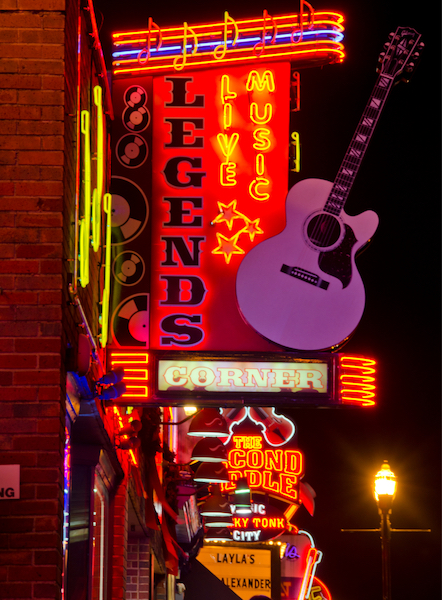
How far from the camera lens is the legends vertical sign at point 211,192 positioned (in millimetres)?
9375

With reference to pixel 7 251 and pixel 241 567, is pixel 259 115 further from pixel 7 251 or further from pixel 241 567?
pixel 241 567

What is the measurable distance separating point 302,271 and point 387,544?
6.51 m

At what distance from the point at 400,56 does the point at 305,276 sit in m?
3.21

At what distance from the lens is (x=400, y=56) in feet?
35.1

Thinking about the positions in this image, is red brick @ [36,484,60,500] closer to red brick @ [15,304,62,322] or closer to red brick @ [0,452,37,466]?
red brick @ [0,452,37,466]

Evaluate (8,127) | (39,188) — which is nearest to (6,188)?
(39,188)

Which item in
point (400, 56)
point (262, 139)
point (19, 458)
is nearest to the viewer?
point (19, 458)

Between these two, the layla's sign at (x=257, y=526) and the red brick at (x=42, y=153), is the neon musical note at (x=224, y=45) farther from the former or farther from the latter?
the layla's sign at (x=257, y=526)

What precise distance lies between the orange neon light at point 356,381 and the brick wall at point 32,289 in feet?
13.6

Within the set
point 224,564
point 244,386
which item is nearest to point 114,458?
point 244,386

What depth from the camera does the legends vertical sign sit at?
9375 mm

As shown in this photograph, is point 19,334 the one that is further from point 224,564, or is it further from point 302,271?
point 224,564

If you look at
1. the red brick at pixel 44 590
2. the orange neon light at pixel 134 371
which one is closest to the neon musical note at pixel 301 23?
the orange neon light at pixel 134 371

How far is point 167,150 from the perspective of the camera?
9.76 meters
